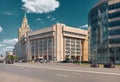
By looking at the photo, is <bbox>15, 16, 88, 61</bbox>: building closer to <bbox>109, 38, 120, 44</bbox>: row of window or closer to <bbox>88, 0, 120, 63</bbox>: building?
<bbox>88, 0, 120, 63</bbox>: building

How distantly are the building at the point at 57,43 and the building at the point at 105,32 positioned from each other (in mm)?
55732

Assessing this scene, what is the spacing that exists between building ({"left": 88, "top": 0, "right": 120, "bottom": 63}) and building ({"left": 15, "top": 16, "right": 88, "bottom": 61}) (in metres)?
55.7

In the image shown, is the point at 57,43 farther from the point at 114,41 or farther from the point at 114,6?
the point at 114,6

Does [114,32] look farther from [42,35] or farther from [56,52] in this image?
[42,35]

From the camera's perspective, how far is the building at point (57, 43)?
469 ft

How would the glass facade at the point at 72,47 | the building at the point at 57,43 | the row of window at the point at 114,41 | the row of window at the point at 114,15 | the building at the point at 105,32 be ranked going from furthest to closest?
the glass facade at the point at 72,47, the building at the point at 57,43, the building at the point at 105,32, the row of window at the point at 114,15, the row of window at the point at 114,41

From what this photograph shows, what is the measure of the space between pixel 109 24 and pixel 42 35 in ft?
267

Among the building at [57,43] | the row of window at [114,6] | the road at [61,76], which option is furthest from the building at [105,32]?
the building at [57,43]

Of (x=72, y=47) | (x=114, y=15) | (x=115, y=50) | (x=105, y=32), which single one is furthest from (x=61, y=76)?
(x=72, y=47)

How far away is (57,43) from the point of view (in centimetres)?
14200

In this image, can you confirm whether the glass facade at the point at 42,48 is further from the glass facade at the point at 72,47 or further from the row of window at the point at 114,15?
the row of window at the point at 114,15

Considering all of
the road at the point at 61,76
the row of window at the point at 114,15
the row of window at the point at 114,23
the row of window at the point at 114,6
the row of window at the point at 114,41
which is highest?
the row of window at the point at 114,6

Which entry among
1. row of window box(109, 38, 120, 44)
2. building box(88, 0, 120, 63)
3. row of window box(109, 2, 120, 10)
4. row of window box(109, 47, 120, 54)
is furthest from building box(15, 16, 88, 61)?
row of window box(109, 2, 120, 10)

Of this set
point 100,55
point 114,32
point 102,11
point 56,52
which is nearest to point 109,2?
point 102,11
